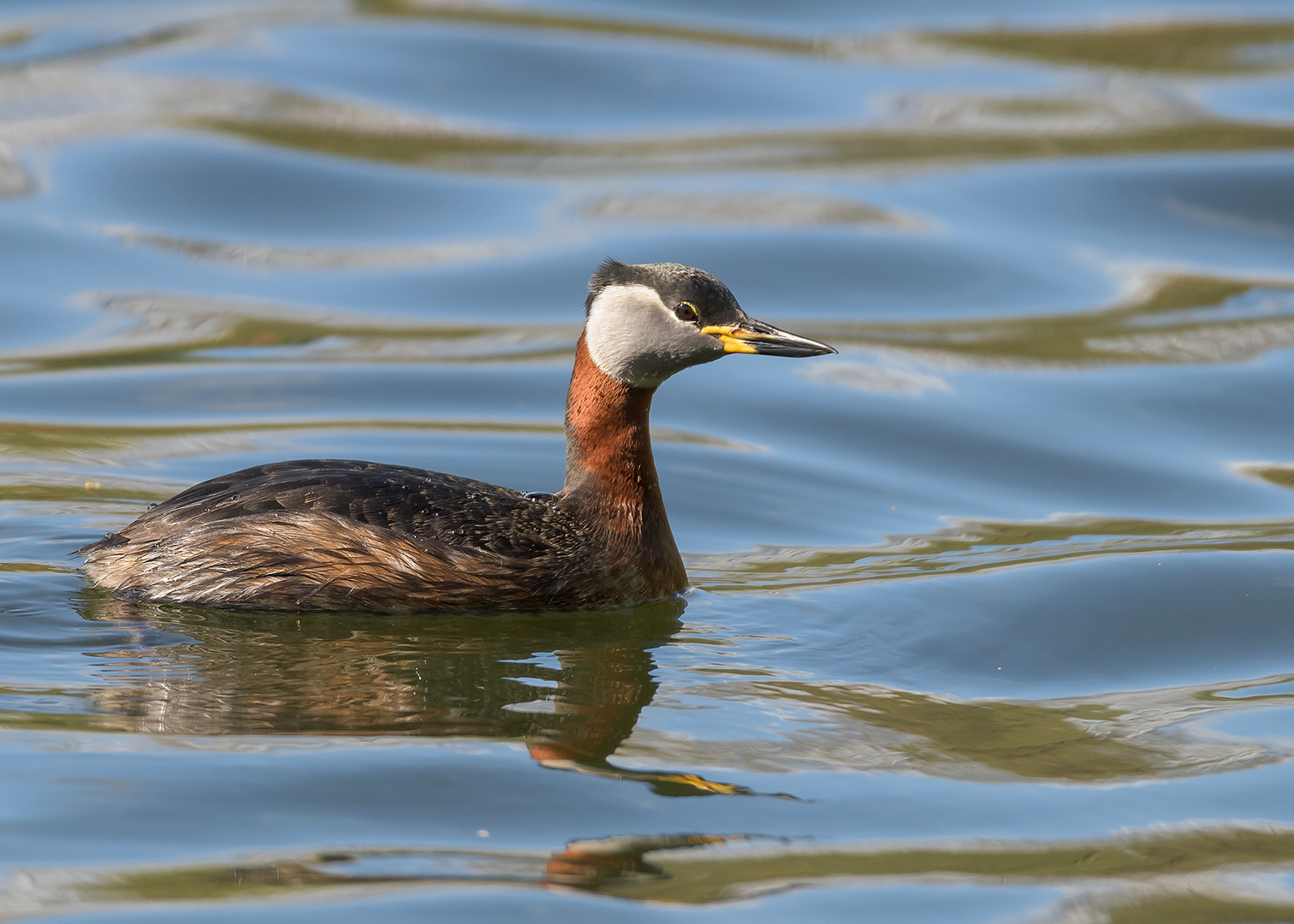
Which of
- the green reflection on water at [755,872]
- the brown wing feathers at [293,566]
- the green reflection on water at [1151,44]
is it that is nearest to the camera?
the green reflection on water at [755,872]

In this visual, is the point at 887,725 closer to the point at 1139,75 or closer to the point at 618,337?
the point at 618,337

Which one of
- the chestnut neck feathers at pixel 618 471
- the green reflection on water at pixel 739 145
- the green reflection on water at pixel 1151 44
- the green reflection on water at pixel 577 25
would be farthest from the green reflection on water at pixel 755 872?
the green reflection on water at pixel 577 25

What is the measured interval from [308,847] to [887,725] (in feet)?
7.35

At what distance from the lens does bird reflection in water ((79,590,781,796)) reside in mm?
6285

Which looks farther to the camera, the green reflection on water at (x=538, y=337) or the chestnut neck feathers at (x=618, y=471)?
the green reflection on water at (x=538, y=337)

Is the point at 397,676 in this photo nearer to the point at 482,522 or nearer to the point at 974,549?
the point at 482,522

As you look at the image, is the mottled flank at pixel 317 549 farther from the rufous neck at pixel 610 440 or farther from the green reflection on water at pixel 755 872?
the green reflection on water at pixel 755 872

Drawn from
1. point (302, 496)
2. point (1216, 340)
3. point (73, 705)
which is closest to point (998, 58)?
point (1216, 340)

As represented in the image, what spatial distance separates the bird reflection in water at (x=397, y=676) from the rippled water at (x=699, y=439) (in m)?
0.03

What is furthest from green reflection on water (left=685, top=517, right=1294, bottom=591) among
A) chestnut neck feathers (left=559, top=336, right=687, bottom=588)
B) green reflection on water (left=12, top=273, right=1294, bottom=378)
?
green reflection on water (left=12, top=273, right=1294, bottom=378)

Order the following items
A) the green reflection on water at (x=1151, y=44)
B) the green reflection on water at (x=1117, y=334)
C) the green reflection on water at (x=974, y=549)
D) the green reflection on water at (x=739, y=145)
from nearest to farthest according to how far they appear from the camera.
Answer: the green reflection on water at (x=974, y=549) → the green reflection on water at (x=1117, y=334) → the green reflection on water at (x=739, y=145) → the green reflection on water at (x=1151, y=44)

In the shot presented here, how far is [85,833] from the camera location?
5.46 m

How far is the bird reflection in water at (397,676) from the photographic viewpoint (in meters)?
6.29

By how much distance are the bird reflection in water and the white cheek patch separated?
41.8 inches
